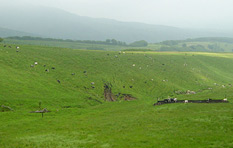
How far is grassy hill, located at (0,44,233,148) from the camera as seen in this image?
32688 mm

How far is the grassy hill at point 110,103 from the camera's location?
107ft

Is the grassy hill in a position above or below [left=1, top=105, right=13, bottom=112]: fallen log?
above

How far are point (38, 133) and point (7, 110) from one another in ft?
73.2

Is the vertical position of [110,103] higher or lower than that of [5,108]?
lower

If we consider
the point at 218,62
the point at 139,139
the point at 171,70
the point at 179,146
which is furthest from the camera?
the point at 218,62

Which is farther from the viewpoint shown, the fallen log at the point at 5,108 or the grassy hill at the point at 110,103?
the fallen log at the point at 5,108

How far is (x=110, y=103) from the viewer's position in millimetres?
72812

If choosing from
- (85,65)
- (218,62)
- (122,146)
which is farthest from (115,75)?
(218,62)

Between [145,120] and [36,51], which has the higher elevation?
[36,51]

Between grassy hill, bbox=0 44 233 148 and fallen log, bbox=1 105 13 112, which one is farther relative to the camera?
fallen log, bbox=1 105 13 112

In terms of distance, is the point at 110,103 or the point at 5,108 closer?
the point at 5,108

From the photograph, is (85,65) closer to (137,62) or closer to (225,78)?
(137,62)

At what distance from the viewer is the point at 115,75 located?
103 m

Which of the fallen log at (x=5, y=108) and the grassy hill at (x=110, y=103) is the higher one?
the grassy hill at (x=110, y=103)
